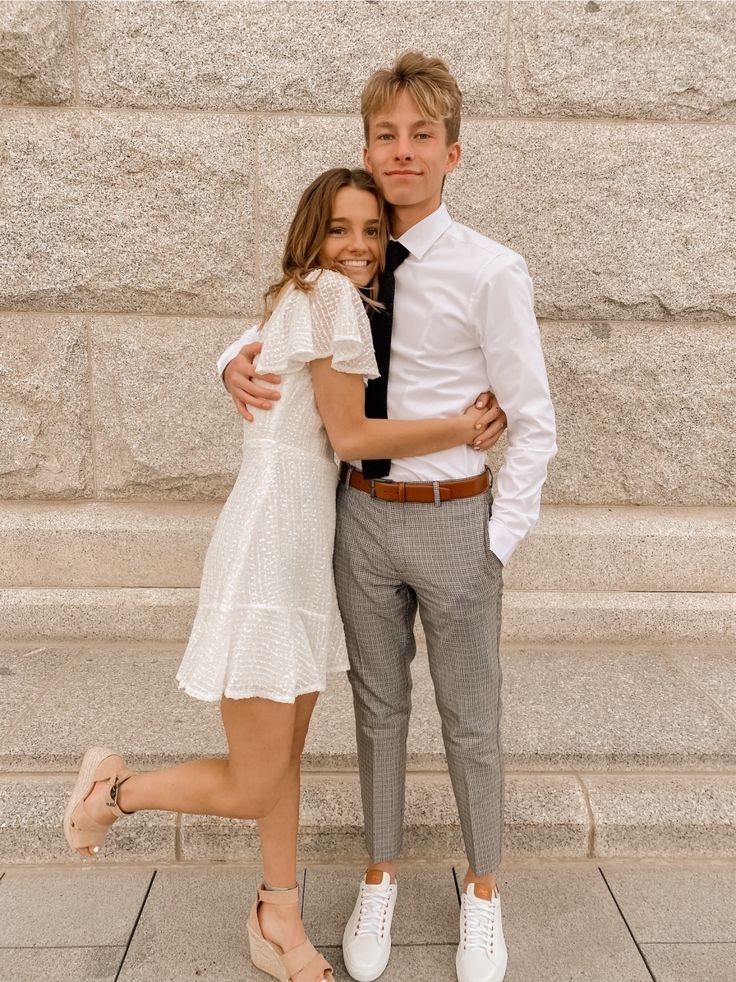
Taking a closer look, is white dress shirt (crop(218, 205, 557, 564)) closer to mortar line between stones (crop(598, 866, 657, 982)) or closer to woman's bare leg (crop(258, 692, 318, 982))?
woman's bare leg (crop(258, 692, 318, 982))

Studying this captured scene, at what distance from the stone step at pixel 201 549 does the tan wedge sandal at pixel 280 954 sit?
1.65 metres

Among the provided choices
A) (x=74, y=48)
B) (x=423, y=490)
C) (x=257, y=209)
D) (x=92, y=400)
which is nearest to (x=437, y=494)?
(x=423, y=490)

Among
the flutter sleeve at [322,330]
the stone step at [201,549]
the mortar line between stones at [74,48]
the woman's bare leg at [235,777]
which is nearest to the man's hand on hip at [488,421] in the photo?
the flutter sleeve at [322,330]

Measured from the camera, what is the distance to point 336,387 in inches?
69.8

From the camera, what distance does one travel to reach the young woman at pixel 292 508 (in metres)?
1.76

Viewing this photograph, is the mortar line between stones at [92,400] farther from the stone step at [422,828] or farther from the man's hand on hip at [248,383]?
the man's hand on hip at [248,383]

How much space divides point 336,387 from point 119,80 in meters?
2.18

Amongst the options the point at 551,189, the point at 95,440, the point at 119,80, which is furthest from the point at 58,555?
the point at 551,189

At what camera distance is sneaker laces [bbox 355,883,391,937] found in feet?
6.94

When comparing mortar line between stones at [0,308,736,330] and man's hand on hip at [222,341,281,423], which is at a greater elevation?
mortar line between stones at [0,308,736,330]

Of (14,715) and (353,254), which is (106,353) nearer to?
(14,715)

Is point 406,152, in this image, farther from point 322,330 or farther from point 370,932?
point 370,932

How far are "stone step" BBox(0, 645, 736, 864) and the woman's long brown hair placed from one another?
1577 millimetres

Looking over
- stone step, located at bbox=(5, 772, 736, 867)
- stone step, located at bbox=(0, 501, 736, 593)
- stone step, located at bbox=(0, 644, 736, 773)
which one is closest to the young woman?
stone step, located at bbox=(5, 772, 736, 867)
